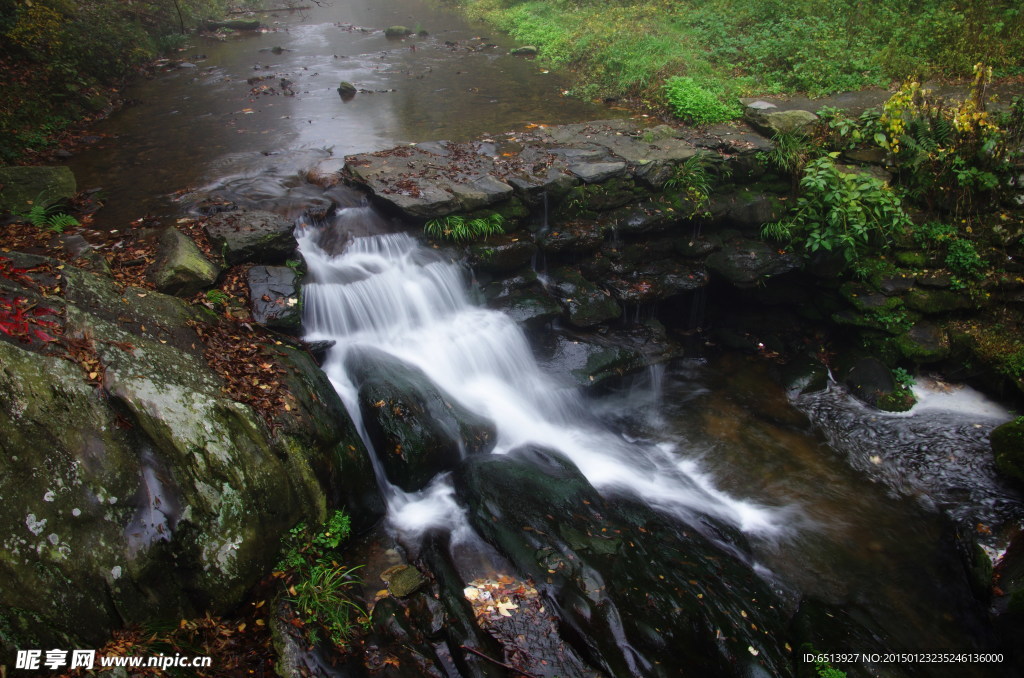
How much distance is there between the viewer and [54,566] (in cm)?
336

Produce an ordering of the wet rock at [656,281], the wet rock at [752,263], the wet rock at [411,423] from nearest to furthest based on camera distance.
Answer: the wet rock at [411,423] → the wet rock at [752,263] → the wet rock at [656,281]

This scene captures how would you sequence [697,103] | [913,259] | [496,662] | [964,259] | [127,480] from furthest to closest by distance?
[697,103] < [913,259] < [964,259] < [496,662] < [127,480]

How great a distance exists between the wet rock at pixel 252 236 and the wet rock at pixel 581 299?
3979 millimetres

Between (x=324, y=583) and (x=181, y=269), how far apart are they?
3710mm

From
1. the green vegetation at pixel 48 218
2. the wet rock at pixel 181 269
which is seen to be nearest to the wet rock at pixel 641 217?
the wet rock at pixel 181 269

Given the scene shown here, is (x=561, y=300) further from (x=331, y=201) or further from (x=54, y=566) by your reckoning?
(x=54, y=566)

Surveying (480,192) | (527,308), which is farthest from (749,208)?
(480,192)

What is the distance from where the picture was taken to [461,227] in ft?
26.2

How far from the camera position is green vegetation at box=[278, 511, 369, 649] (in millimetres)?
4035

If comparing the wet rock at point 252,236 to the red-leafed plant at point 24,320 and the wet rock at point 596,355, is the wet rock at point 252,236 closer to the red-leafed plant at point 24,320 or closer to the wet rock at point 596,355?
the red-leafed plant at point 24,320

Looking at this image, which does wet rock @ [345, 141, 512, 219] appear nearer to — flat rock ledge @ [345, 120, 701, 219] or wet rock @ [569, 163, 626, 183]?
flat rock ledge @ [345, 120, 701, 219]

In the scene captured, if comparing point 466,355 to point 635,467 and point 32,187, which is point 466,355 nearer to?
point 635,467

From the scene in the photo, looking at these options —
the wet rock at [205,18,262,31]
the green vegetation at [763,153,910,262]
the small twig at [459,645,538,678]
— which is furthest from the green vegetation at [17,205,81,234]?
the wet rock at [205,18,262,31]

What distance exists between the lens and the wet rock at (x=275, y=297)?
6168 millimetres
